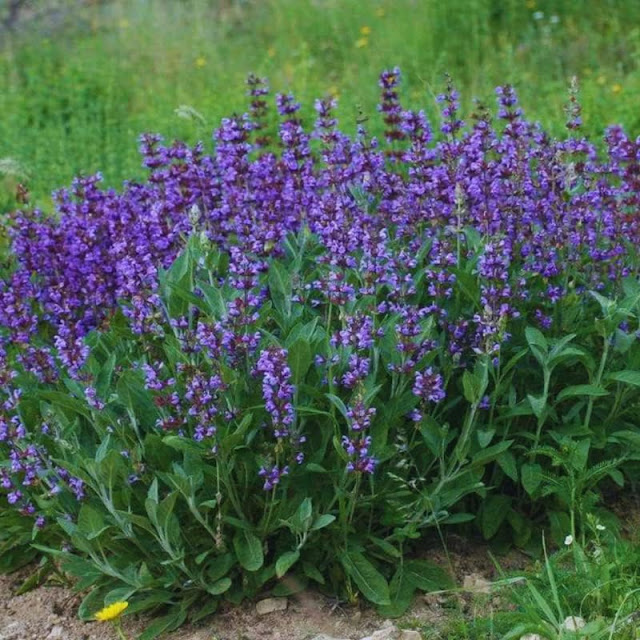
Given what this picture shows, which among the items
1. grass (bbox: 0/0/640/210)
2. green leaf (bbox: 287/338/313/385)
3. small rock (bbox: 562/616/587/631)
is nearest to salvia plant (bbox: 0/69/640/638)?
green leaf (bbox: 287/338/313/385)

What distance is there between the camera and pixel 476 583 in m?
3.50

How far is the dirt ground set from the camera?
3.35 meters

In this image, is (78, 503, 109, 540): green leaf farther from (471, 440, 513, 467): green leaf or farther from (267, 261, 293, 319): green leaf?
(471, 440, 513, 467): green leaf

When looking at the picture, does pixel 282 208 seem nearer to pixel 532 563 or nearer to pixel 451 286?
pixel 451 286

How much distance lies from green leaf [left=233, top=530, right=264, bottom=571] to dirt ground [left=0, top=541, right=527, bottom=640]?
0.75ft

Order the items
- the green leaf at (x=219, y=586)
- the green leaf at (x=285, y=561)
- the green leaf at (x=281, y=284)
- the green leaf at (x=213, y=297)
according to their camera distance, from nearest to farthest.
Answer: the green leaf at (x=285, y=561), the green leaf at (x=219, y=586), the green leaf at (x=213, y=297), the green leaf at (x=281, y=284)

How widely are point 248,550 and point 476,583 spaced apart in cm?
73

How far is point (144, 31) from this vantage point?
11.7 metres

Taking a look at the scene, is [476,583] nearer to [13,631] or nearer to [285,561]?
[285,561]

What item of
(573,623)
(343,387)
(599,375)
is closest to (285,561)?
(343,387)

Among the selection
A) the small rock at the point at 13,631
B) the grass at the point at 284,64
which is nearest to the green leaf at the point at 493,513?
the small rock at the point at 13,631

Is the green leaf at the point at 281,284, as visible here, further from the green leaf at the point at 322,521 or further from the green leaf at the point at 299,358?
the green leaf at the point at 322,521

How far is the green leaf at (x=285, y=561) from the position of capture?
316cm

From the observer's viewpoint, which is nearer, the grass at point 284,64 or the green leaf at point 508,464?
the green leaf at point 508,464
